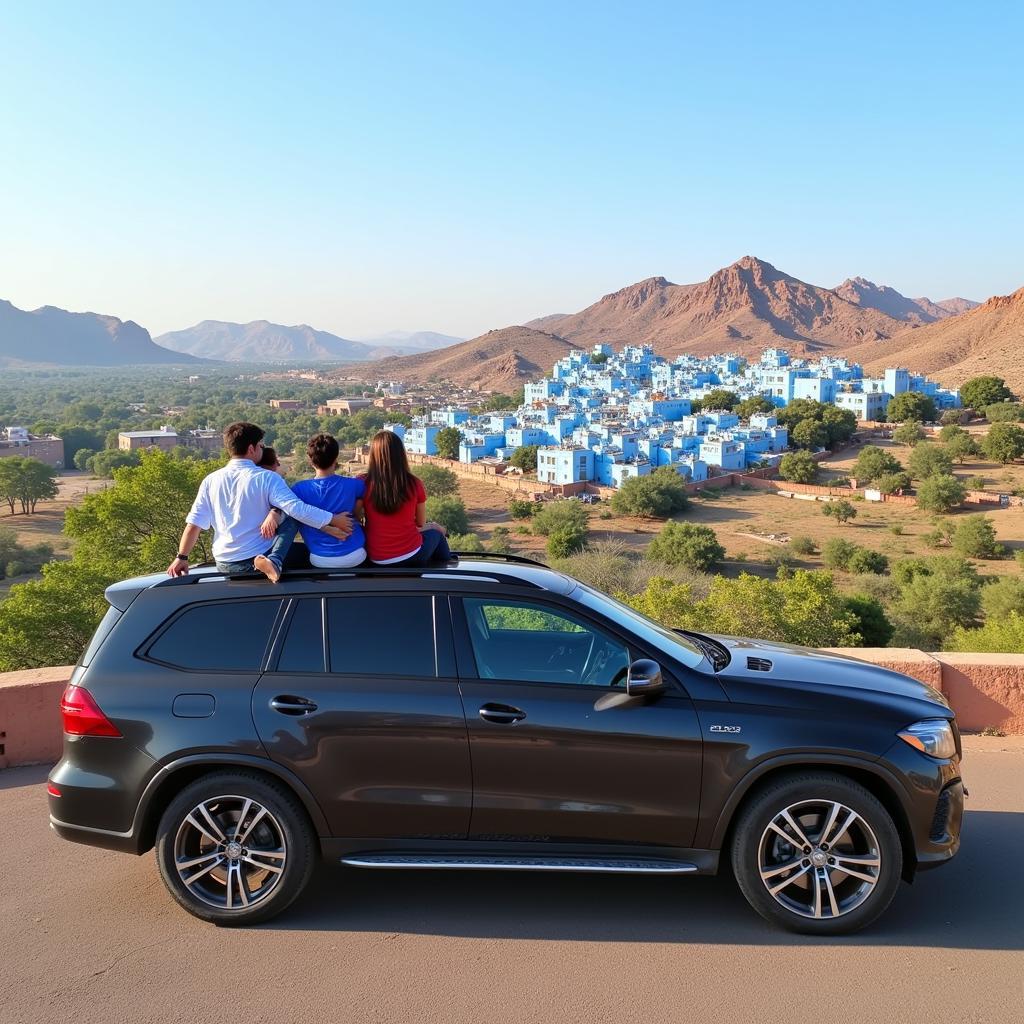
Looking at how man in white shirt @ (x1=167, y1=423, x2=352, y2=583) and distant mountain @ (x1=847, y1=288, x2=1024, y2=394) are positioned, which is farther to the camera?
distant mountain @ (x1=847, y1=288, x2=1024, y2=394)

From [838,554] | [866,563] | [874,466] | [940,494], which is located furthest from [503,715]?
[874,466]

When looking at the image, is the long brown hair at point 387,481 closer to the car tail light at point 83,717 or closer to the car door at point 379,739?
the car door at point 379,739

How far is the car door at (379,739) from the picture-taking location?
3.85 metres

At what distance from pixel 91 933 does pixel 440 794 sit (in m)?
1.54

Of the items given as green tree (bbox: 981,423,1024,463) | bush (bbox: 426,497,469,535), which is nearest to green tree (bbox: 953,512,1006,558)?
bush (bbox: 426,497,469,535)

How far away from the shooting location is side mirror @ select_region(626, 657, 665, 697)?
3742mm

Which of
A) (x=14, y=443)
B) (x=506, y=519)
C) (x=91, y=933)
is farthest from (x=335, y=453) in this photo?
(x=14, y=443)


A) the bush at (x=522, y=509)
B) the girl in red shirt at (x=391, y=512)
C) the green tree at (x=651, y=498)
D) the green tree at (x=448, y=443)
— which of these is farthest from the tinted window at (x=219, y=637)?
the green tree at (x=448, y=443)

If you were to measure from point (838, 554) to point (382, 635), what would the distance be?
36.2 meters

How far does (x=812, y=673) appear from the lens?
4156 millimetres

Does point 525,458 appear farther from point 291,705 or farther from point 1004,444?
point 291,705

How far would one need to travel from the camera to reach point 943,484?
48.2m

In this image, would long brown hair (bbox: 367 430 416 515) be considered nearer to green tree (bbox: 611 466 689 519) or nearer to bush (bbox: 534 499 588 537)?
bush (bbox: 534 499 588 537)

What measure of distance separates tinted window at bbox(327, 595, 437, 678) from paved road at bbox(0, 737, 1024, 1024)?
3.38 feet
